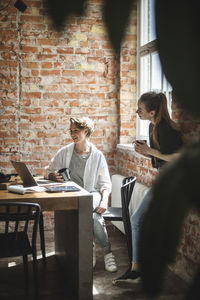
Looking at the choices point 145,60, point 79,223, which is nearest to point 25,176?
point 79,223

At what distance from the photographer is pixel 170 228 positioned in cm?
45

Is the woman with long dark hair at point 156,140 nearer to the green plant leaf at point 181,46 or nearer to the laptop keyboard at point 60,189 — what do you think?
the laptop keyboard at point 60,189

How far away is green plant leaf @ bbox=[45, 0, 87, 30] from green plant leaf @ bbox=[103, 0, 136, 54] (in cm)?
5

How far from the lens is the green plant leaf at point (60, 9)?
543 mm

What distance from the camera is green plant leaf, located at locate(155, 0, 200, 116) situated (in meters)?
0.46

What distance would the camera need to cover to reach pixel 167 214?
446mm

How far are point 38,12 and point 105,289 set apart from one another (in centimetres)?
304

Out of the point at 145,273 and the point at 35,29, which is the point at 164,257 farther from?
the point at 35,29

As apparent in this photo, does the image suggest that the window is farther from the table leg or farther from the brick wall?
the table leg

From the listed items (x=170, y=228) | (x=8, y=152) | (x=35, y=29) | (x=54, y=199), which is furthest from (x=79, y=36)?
(x=170, y=228)

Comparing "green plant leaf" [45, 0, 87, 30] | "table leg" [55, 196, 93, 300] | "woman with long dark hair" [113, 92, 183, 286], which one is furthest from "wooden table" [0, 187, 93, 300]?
"green plant leaf" [45, 0, 87, 30]

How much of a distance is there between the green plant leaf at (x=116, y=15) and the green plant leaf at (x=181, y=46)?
3.0 inches

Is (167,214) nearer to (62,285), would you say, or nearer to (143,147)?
(143,147)

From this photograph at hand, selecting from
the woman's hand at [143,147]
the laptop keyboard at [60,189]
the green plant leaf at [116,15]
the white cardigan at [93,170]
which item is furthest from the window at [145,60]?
the green plant leaf at [116,15]
